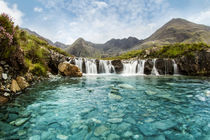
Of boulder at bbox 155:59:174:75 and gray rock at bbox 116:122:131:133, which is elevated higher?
boulder at bbox 155:59:174:75

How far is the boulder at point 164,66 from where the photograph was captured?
944 inches

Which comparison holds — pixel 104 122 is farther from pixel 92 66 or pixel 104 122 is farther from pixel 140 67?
pixel 140 67

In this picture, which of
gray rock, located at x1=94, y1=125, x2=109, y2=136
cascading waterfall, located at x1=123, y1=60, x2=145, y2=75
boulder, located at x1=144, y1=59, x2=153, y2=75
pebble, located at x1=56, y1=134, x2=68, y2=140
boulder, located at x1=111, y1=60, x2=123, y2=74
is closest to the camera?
pebble, located at x1=56, y1=134, x2=68, y2=140

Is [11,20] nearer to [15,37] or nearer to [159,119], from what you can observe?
[15,37]

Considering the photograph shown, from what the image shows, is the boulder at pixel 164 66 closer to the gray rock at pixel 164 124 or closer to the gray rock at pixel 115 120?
the gray rock at pixel 164 124

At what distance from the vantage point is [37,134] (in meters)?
2.83

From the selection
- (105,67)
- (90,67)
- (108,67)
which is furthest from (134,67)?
(90,67)

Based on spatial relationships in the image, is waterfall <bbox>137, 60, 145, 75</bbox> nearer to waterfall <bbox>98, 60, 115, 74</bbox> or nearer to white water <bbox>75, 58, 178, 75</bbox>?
white water <bbox>75, 58, 178, 75</bbox>

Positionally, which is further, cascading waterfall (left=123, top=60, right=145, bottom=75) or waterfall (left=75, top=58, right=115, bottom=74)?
cascading waterfall (left=123, top=60, right=145, bottom=75)

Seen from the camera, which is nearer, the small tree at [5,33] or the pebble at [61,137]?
the pebble at [61,137]

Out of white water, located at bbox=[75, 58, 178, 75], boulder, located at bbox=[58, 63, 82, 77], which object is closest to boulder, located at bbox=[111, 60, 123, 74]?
white water, located at bbox=[75, 58, 178, 75]

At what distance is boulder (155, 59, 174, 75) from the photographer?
24.0 metres

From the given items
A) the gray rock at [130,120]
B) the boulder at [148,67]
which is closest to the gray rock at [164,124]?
the gray rock at [130,120]

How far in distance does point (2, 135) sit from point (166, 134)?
4.39 meters
